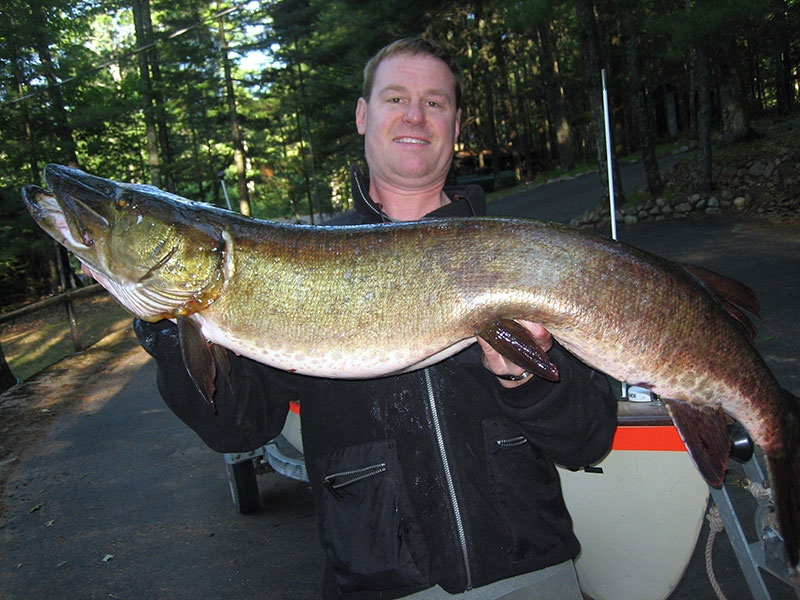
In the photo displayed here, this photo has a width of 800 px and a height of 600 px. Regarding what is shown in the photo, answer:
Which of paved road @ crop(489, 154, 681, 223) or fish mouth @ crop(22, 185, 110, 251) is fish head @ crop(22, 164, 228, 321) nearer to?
fish mouth @ crop(22, 185, 110, 251)

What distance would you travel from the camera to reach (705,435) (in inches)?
80.4

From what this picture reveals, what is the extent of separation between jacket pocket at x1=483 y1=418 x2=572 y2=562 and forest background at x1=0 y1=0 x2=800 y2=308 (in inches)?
111

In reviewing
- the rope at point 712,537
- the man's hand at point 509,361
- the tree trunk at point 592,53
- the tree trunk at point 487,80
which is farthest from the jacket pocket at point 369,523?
the tree trunk at point 487,80

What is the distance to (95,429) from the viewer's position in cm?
679

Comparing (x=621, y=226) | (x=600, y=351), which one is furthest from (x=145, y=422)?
(x=621, y=226)

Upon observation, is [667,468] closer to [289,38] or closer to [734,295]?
[734,295]

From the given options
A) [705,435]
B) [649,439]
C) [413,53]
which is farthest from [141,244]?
[649,439]

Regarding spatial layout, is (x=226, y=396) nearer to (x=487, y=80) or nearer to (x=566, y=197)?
(x=566, y=197)

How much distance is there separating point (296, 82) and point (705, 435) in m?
33.8

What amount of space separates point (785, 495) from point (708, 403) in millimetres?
433

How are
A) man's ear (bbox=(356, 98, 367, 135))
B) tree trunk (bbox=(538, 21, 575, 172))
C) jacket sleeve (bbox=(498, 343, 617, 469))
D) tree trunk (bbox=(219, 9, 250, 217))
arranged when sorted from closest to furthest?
1. jacket sleeve (bbox=(498, 343, 617, 469))
2. man's ear (bbox=(356, 98, 367, 135))
3. tree trunk (bbox=(219, 9, 250, 217))
4. tree trunk (bbox=(538, 21, 575, 172))

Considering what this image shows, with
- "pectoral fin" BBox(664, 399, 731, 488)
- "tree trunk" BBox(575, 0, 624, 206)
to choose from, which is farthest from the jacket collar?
"tree trunk" BBox(575, 0, 624, 206)

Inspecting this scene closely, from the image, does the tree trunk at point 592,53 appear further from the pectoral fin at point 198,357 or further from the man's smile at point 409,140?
the pectoral fin at point 198,357

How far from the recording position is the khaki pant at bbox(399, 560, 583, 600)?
202 cm
